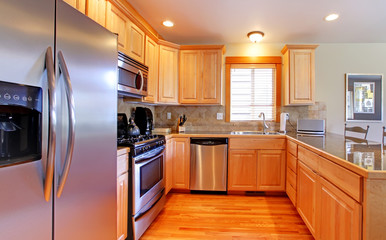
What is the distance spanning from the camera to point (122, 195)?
4.99 feet

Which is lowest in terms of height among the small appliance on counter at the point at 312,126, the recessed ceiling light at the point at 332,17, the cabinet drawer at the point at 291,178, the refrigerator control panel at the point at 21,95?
the cabinet drawer at the point at 291,178

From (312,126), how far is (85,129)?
2.96 m

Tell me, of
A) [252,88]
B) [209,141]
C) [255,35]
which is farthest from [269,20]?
[209,141]

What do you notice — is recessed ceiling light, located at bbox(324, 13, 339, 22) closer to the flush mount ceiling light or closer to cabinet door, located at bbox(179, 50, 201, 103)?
the flush mount ceiling light

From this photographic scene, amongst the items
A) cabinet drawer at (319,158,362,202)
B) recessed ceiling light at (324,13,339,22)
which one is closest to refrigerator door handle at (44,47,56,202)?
cabinet drawer at (319,158,362,202)

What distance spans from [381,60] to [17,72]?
15.2 ft

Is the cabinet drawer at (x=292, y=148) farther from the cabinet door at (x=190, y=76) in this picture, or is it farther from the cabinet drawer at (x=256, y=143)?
the cabinet door at (x=190, y=76)

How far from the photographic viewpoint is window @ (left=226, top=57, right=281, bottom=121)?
327cm

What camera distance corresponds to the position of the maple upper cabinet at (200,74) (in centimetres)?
300

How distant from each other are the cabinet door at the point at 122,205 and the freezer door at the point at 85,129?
24cm

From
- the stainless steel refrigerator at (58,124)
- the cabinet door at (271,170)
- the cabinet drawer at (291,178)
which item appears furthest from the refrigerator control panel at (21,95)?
the cabinet door at (271,170)

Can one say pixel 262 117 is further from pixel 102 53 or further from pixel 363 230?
pixel 102 53

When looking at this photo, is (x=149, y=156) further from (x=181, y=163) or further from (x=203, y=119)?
(x=203, y=119)

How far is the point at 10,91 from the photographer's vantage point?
0.65 metres
